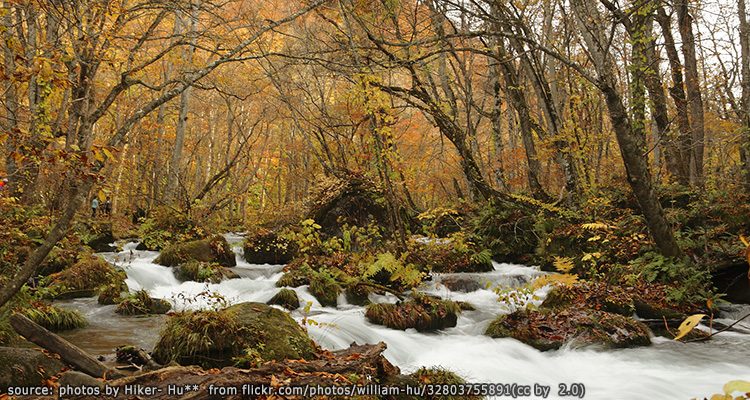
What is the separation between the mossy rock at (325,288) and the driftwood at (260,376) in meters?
4.28

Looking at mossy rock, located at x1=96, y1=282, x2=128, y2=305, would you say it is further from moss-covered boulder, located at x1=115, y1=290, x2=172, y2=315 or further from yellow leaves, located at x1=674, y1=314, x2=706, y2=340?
yellow leaves, located at x1=674, y1=314, x2=706, y2=340

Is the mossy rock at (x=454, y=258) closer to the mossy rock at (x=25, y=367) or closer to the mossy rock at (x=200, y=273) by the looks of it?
the mossy rock at (x=200, y=273)

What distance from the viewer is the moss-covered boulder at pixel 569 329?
7125 millimetres

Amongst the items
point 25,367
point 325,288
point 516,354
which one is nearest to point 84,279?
point 325,288

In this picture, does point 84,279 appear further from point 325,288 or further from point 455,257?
point 455,257

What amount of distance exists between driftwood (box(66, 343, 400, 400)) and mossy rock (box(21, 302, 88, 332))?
144 inches

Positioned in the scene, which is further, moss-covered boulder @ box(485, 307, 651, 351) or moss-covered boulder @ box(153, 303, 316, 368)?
moss-covered boulder @ box(485, 307, 651, 351)

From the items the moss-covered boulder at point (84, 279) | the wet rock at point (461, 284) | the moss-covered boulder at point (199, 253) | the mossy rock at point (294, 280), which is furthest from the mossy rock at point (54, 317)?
the wet rock at point (461, 284)

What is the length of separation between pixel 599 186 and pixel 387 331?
10.7 m

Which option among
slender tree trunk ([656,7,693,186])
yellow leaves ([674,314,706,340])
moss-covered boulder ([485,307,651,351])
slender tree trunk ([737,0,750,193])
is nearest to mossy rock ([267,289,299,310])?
moss-covered boulder ([485,307,651,351])

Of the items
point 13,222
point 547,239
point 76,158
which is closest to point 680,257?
point 547,239

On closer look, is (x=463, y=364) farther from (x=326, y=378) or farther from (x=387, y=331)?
(x=326, y=378)

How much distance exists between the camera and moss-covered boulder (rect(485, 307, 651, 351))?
712cm

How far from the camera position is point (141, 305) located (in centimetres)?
786
